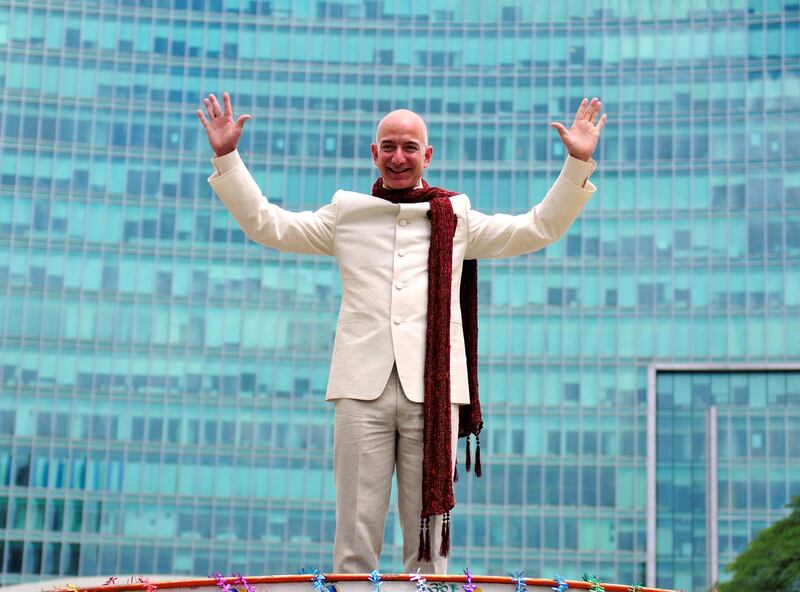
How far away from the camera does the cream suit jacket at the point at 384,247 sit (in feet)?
25.1

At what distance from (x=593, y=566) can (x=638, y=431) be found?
6181 millimetres

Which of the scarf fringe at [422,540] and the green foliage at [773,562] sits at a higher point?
the scarf fringe at [422,540]

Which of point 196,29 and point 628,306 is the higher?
point 196,29

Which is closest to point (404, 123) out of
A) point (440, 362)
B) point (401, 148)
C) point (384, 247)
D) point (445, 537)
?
point (401, 148)

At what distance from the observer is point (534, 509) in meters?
67.9

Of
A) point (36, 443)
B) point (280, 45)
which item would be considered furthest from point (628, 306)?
point (36, 443)

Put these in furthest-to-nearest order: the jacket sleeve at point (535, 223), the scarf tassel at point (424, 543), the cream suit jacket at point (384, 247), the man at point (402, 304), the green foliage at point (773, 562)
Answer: the green foliage at point (773, 562), the jacket sleeve at point (535, 223), the cream suit jacket at point (384, 247), the man at point (402, 304), the scarf tassel at point (424, 543)

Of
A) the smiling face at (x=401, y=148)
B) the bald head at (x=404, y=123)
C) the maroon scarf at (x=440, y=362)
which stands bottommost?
the maroon scarf at (x=440, y=362)

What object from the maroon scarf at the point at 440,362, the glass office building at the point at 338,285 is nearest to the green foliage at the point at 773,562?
the glass office building at the point at 338,285

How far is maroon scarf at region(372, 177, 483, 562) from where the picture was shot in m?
7.41

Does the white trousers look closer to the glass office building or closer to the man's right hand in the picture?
the man's right hand

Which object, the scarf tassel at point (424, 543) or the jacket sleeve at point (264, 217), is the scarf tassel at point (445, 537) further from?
the jacket sleeve at point (264, 217)

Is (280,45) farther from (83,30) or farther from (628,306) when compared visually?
(628,306)

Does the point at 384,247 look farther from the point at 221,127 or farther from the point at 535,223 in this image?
the point at 221,127
